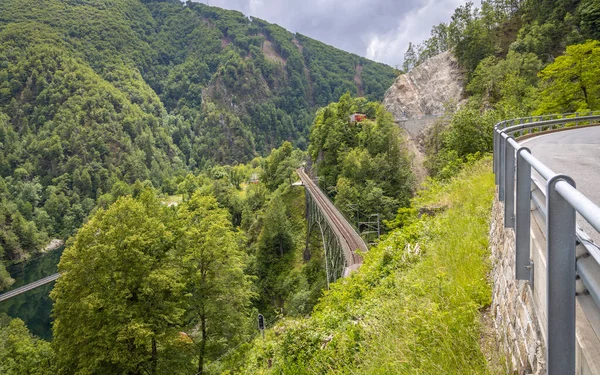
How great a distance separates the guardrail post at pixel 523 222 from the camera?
112 inches

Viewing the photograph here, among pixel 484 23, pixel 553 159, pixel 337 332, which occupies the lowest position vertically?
pixel 337 332

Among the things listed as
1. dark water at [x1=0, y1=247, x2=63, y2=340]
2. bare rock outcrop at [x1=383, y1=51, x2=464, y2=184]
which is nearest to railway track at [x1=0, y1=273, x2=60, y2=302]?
dark water at [x1=0, y1=247, x2=63, y2=340]

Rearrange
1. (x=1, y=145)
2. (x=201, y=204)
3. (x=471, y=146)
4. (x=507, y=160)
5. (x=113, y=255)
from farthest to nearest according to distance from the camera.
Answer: (x=1, y=145), (x=471, y=146), (x=201, y=204), (x=113, y=255), (x=507, y=160)

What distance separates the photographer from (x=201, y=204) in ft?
70.7

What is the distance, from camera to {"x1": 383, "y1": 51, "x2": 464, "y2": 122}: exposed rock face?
47812mm

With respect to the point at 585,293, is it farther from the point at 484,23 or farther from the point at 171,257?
the point at 484,23

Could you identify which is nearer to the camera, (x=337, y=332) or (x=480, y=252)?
(x=480, y=252)

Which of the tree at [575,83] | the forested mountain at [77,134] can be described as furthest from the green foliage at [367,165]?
the forested mountain at [77,134]

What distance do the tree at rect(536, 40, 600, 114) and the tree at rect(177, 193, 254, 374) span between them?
76.8 ft

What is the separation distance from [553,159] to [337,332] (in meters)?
6.57

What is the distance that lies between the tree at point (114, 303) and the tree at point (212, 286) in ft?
3.81

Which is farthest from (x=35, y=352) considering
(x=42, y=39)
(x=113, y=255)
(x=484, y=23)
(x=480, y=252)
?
(x=42, y=39)

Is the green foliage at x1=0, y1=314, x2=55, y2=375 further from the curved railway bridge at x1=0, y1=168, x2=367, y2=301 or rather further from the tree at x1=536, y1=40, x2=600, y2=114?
the tree at x1=536, y1=40, x2=600, y2=114

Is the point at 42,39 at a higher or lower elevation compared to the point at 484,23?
higher
